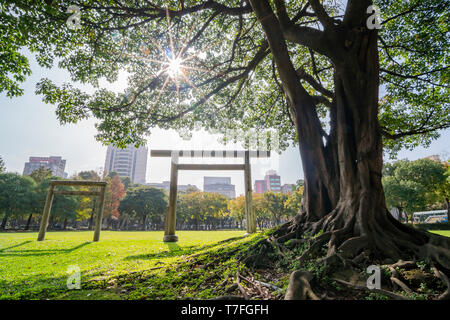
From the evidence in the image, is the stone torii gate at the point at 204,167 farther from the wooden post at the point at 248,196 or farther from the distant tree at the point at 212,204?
the distant tree at the point at 212,204

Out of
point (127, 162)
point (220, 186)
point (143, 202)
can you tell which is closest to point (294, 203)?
point (143, 202)

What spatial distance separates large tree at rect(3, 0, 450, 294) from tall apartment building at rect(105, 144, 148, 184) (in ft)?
400

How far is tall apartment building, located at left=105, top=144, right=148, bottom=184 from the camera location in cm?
12306

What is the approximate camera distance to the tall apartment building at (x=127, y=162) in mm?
123062

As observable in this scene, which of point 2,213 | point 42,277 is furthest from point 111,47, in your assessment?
point 2,213

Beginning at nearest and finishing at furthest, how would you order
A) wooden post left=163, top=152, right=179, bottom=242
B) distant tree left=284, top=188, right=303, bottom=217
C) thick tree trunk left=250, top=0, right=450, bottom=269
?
thick tree trunk left=250, top=0, right=450, bottom=269, wooden post left=163, top=152, right=179, bottom=242, distant tree left=284, top=188, right=303, bottom=217

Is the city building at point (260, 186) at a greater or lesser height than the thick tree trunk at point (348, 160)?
greater

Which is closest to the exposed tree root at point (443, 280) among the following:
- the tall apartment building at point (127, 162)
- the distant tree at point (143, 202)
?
the distant tree at point (143, 202)

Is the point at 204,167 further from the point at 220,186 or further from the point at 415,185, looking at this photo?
the point at 220,186

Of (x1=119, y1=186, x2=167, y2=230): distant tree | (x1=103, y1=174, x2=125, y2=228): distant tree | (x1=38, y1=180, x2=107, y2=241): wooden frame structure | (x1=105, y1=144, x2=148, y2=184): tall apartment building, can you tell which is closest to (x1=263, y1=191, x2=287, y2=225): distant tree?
(x1=119, y1=186, x2=167, y2=230): distant tree

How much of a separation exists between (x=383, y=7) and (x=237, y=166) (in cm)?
804

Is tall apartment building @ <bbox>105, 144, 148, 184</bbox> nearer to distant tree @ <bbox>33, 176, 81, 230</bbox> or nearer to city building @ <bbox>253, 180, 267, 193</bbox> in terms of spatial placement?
city building @ <bbox>253, 180, 267, 193</bbox>

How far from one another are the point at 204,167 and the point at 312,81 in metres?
6.19

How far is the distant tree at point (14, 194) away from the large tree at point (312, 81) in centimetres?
3080
